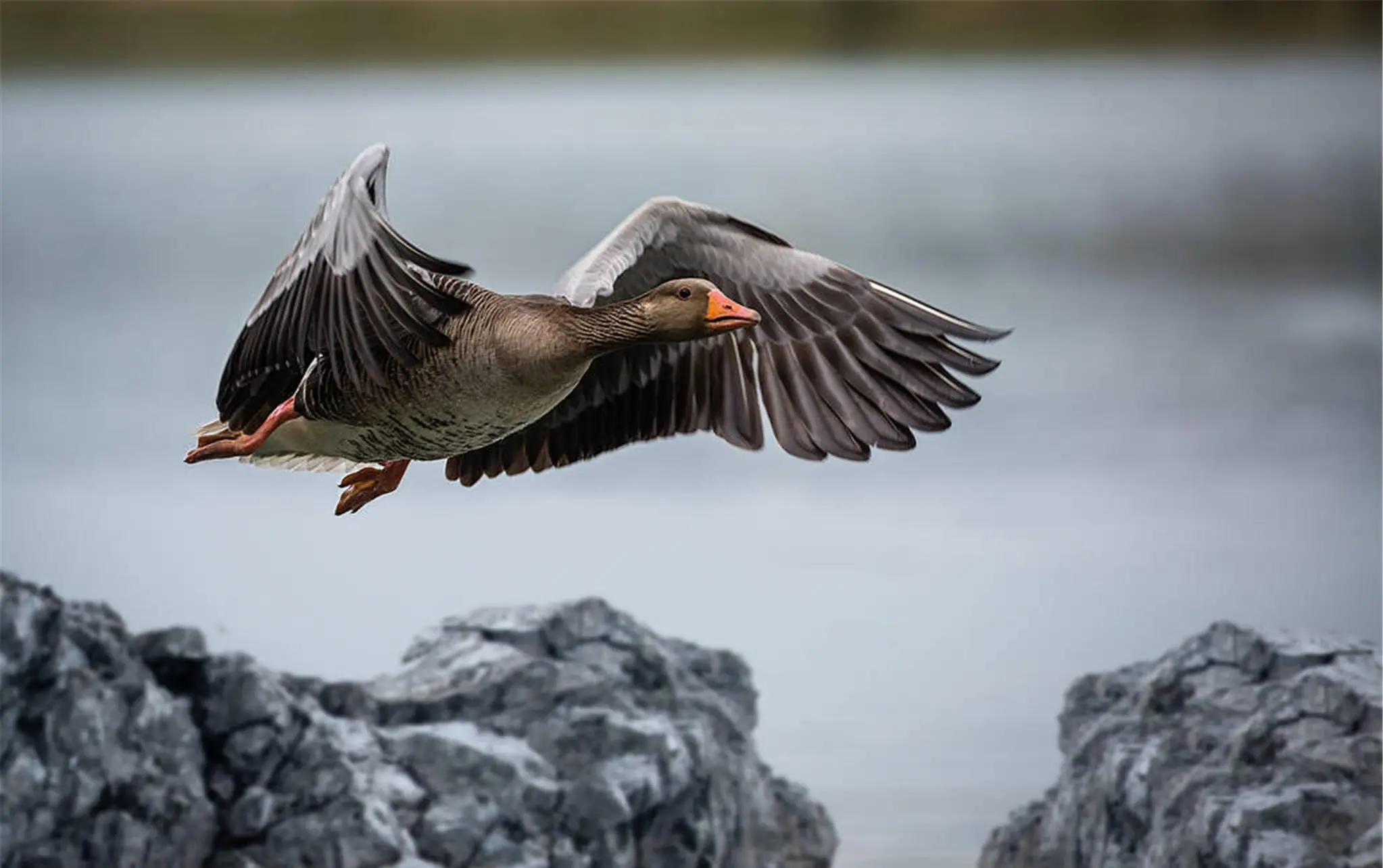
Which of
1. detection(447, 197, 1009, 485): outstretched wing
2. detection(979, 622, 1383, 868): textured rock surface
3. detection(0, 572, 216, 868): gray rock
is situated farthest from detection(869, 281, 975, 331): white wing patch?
detection(0, 572, 216, 868): gray rock

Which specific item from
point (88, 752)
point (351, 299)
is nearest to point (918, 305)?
point (351, 299)

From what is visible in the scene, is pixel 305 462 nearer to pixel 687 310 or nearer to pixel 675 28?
pixel 687 310

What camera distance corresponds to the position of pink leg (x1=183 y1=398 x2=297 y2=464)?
2824 mm

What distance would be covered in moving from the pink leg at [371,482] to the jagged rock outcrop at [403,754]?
5.60 m

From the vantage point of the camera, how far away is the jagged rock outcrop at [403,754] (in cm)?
844

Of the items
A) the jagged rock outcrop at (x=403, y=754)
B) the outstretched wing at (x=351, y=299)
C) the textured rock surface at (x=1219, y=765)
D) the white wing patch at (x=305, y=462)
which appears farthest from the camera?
the jagged rock outcrop at (x=403, y=754)

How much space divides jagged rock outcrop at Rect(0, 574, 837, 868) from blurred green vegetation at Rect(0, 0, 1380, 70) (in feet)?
9.05

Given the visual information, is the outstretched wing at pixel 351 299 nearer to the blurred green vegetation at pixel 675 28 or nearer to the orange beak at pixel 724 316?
the orange beak at pixel 724 316

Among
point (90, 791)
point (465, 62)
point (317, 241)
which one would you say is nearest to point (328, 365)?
point (317, 241)

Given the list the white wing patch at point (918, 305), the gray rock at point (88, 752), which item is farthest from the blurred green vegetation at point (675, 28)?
the white wing patch at point (918, 305)

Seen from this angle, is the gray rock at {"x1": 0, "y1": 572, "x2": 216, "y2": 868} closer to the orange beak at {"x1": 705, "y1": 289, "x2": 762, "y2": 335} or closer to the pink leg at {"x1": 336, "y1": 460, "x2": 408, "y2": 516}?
the pink leg at {"x1": 336, "y1": 460, "x2": 408, "y2": 516}

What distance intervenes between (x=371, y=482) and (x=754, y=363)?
0.82 metres

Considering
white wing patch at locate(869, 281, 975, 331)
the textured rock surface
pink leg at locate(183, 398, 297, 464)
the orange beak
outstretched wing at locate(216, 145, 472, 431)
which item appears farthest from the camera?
the textured rock surface

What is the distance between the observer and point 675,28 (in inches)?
322
